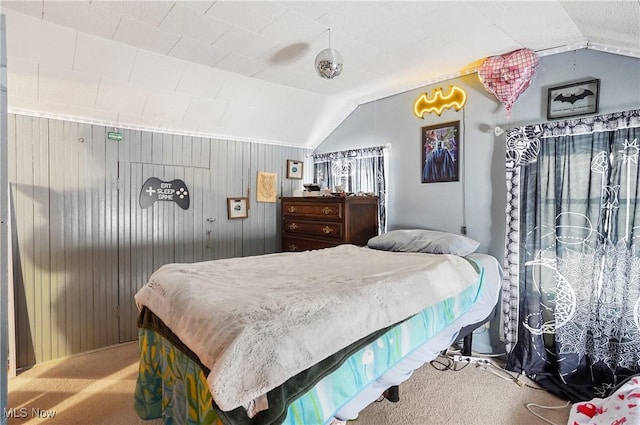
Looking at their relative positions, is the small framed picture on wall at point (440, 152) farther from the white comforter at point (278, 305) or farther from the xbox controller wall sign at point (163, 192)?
the xbox controller wall sign at point (163, 192)

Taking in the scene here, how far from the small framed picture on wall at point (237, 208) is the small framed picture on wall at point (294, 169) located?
713mm

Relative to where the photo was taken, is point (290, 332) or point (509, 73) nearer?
point (290, 332)

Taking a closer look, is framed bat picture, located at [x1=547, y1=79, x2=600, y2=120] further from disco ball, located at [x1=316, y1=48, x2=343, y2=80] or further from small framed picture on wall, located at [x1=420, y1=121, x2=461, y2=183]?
disco ball, located at [x1=316, y1=48, x2=343, y2=80]

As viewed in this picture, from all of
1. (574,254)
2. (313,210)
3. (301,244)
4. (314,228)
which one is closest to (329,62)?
(313,210)

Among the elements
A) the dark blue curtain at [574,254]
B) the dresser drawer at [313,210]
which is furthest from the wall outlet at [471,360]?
the dresser drawer at [313,210]

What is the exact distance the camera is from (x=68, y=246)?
2.94 metres

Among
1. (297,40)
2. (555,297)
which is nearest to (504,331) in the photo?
(555,297)

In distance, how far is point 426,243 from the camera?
273 cm

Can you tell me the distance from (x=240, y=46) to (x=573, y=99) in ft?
8.23

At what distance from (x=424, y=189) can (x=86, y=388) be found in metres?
3.28

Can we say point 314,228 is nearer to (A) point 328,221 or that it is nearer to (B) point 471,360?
(A) point 328,221

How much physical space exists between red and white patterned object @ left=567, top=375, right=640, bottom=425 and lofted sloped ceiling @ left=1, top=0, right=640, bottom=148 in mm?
2045
